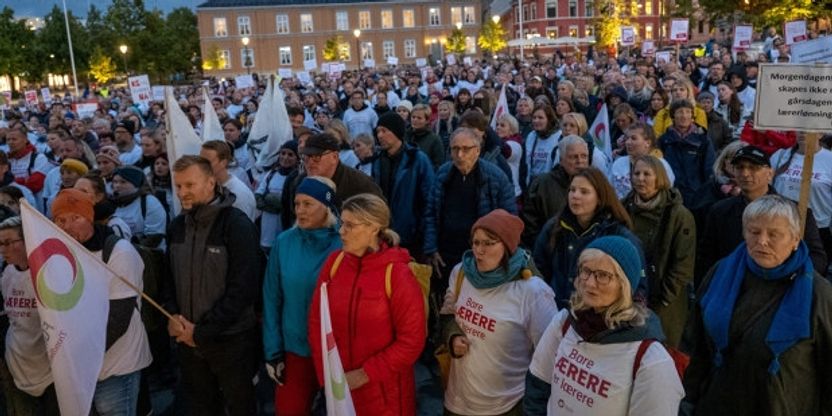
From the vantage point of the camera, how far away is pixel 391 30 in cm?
7669

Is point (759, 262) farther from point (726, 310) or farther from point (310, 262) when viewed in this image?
point (310, 262)

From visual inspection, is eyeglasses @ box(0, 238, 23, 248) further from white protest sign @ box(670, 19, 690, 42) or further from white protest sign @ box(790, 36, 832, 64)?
white protest sign @ box(670, 19, 690, 42)

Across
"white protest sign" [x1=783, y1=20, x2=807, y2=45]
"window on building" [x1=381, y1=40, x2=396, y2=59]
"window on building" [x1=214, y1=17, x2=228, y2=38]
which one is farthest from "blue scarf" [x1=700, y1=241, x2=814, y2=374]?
"window on building" [x1=381, y1=40, x2=396, y2=59]

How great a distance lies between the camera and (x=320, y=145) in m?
5.06

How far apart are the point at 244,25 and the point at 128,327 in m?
74.0

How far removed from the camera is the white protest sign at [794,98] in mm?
4062

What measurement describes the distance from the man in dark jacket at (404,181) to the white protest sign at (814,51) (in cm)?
324

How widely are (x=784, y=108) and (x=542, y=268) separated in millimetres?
1775

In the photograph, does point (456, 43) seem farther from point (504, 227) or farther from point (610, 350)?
point (610, 350)

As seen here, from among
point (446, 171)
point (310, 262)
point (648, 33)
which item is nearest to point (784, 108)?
point (446, 171)

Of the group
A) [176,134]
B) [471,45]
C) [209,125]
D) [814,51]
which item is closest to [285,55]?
[471,45]

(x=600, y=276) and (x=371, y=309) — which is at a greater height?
(x=600, y=276)

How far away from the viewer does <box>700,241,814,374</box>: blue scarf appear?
2906mm

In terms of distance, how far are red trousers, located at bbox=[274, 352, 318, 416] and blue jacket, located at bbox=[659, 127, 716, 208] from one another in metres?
4.37
